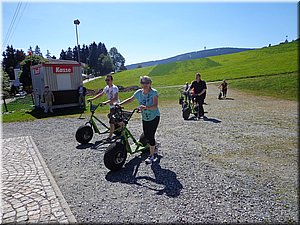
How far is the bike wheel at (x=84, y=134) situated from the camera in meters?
6.68

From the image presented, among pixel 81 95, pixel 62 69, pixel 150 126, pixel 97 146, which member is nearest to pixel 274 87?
pixel 81 95

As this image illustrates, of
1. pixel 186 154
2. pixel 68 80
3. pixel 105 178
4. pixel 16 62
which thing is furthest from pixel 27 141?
pixel 16 62

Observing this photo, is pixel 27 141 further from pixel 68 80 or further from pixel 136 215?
pixel 68 80

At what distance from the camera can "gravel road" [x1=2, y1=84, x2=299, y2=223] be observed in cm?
321

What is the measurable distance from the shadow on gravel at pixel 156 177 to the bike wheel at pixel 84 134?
85.4 inches

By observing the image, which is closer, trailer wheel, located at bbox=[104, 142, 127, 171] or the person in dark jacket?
trailer wheel, located at bbox=[104, 142, 127, 171]

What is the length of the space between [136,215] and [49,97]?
12.7 metres

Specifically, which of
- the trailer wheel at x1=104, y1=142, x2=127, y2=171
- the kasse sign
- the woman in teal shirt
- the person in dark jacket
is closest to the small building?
the kasse sign

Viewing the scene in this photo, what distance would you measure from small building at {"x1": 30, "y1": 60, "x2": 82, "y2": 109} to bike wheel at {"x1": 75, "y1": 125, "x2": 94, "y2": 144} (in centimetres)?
919

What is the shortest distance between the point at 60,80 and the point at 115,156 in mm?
11942

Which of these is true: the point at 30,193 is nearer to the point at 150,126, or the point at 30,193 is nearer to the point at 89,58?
the point at 150,126

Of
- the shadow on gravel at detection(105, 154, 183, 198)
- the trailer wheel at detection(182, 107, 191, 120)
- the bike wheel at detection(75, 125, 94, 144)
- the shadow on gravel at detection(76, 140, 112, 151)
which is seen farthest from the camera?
the trailer wheel at detection(182, 107, 191, 120)

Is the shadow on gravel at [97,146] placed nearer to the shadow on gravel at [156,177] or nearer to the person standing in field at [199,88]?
the shadow on gravel at [156,177]

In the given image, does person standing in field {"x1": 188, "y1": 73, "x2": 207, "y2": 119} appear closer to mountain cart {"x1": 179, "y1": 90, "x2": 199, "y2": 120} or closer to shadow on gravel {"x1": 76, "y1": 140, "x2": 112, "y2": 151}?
mountain cart {"x1": 179, "y1": 90, "x2": 199, "y2": 120}
